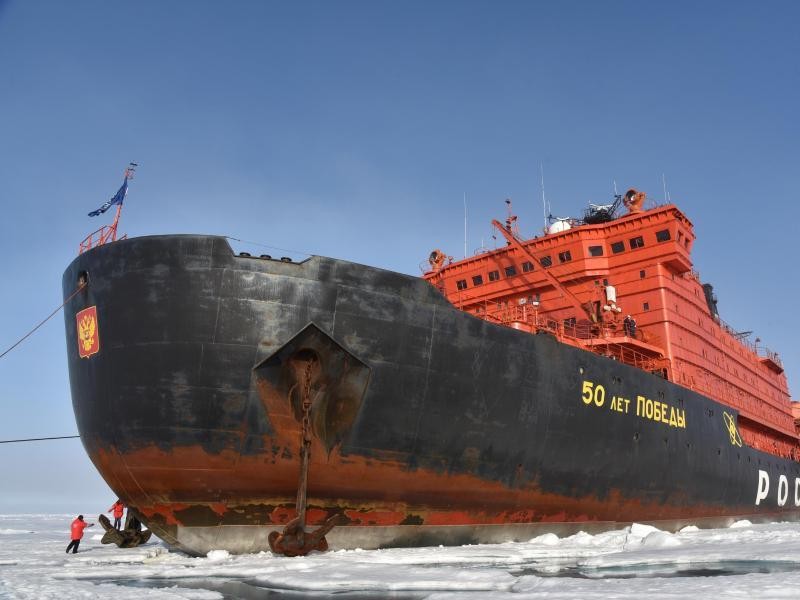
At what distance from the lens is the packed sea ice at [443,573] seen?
6.91m

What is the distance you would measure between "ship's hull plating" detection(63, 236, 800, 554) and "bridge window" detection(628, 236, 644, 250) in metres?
8.42

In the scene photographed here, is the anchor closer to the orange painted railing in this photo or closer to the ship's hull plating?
the ship's hull plating

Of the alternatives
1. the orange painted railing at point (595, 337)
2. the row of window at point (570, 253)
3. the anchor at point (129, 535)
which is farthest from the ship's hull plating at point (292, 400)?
the row of window at point (570, 253)

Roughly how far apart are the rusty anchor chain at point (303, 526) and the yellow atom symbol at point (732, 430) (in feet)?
48.4

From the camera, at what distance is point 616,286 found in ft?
63.4

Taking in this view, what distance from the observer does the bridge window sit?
63.1ft

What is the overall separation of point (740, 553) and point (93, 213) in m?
13.7

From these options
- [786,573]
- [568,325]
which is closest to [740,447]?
[568,325]

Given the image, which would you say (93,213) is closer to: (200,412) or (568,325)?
(200,412)

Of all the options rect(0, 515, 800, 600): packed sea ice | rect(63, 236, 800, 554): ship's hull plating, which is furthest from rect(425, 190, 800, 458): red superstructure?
rect(0, 515, 800, 600): packed sea ice

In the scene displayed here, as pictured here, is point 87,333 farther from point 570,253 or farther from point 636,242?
point 636,242

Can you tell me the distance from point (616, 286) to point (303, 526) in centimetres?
1315

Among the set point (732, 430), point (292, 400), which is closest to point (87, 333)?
point (292, 400)

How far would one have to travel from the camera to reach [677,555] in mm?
10688
